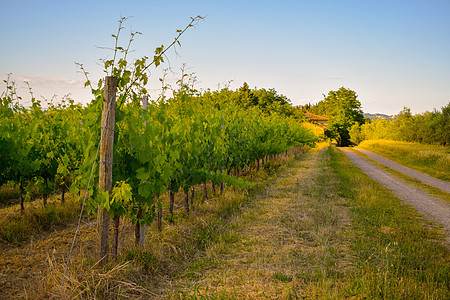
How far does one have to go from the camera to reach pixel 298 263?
13.8 feet

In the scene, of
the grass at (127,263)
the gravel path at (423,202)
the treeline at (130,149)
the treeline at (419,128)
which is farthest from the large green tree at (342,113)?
the grass at (127,263)

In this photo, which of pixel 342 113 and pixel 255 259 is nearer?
pixel 255 259

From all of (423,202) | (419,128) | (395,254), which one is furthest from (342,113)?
(395,254)

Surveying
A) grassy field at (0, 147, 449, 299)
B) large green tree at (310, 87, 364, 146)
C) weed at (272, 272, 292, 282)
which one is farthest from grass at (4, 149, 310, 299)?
large green tree at (310, 87, 364, 146)

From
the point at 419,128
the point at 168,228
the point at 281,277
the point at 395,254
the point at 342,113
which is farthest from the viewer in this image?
the point at 342,113

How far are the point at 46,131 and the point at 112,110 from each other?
14.2ft

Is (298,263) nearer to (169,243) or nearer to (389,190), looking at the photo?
(169,243)

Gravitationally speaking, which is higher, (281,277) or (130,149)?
(130,149)

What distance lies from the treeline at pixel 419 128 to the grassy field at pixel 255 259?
31.7 metres

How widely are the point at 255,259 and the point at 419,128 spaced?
132ft

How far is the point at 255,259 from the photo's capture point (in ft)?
14.3

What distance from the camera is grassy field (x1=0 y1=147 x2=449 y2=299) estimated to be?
3314mm

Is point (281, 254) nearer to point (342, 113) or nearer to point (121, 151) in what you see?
point (121, 151)

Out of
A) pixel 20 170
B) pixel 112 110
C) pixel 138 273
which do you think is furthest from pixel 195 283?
pixel 20 170
